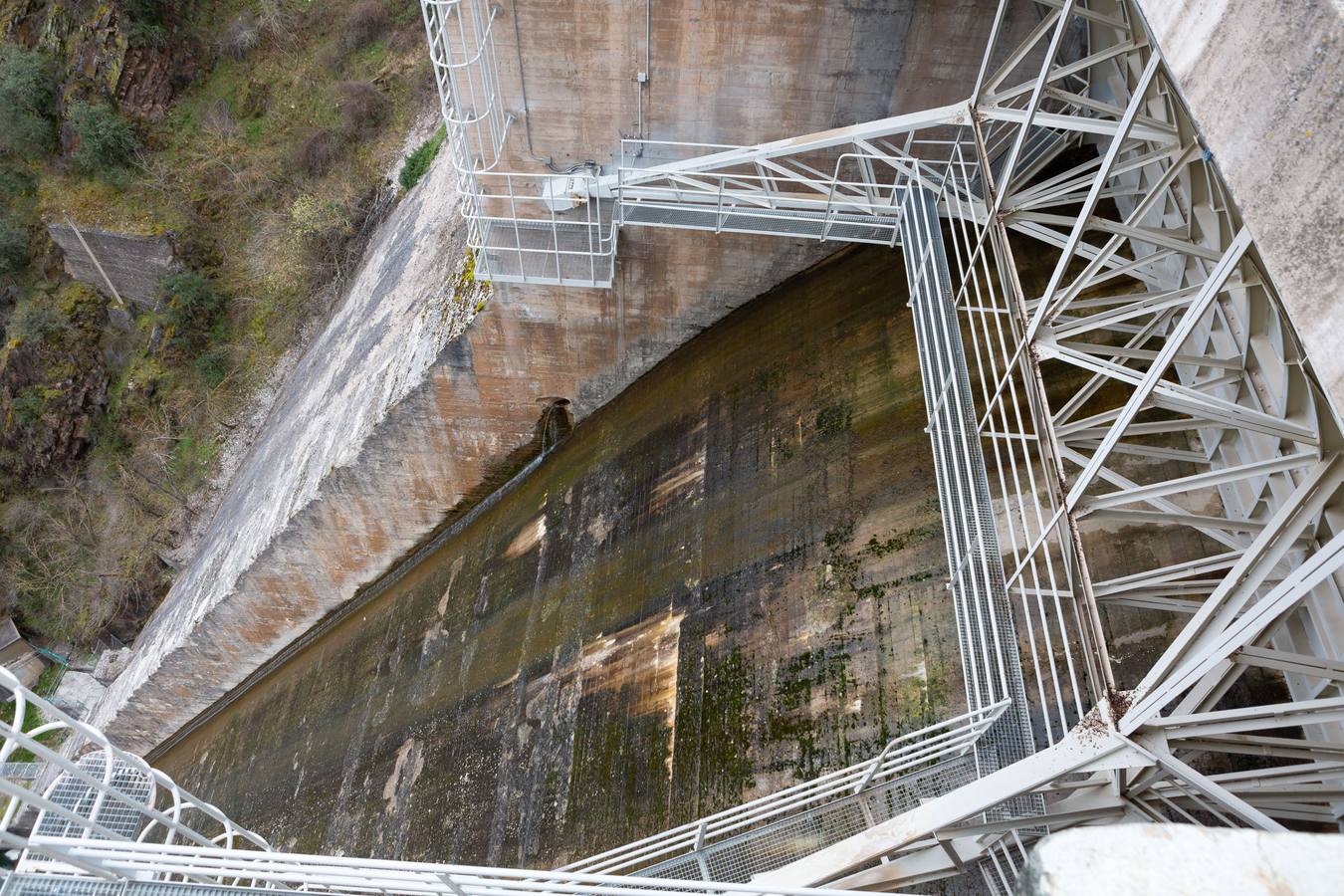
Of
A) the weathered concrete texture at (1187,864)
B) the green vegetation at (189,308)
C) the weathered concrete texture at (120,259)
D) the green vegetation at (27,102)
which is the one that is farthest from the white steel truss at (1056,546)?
the green vegetation at (27,102)

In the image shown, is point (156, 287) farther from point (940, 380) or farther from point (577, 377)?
point (940, 380)

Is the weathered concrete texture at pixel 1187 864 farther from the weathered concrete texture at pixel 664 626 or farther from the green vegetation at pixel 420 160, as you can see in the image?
the green vegetation at pixel 420 160

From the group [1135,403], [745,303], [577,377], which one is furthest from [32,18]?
[1135,403]

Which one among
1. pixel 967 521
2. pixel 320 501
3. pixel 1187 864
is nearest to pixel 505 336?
pixel 320 501

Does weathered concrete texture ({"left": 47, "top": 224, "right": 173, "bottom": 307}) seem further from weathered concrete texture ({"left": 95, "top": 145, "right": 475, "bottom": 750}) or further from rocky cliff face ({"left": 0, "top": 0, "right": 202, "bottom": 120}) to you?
weathered concrete texture ({"left": 95, "top": 145, "right": 475, "bottom": 750})

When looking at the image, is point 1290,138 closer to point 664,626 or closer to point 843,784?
point 843,784

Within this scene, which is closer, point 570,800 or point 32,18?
point 570,800
